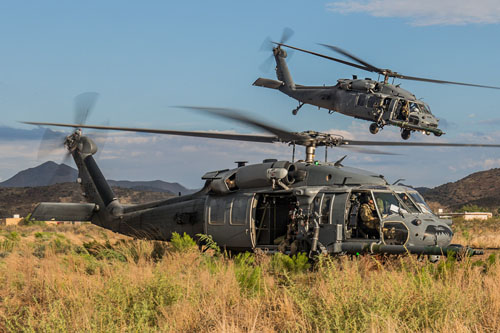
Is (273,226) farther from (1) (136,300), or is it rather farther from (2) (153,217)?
(1) (136,300)

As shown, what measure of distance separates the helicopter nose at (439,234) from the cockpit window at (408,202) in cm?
57

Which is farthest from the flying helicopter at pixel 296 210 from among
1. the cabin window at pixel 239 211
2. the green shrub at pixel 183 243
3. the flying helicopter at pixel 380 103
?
the flying helicopter at pixel 380 103

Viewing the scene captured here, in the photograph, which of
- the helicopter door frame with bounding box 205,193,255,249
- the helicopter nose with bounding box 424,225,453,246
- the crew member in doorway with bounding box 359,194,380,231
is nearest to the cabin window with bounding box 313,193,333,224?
the crew member in doorway with bounding box 359,194,380,231

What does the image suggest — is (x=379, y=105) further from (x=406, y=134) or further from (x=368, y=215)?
(x=368, y=215)

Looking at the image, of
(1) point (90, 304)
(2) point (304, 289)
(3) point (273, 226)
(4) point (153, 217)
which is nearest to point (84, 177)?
(4) point (153, 217)

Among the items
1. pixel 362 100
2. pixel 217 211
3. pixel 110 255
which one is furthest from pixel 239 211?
pixel 362 100

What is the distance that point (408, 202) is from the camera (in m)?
12.8

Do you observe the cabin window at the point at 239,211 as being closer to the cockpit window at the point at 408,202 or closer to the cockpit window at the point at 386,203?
the cockpit window at the point at 386,203

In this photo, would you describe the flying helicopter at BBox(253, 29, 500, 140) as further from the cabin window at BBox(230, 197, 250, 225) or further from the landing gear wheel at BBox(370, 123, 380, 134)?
the cabin window at BBox(230, 197, 250, 225)

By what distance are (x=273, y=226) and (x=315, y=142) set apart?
2.50 m

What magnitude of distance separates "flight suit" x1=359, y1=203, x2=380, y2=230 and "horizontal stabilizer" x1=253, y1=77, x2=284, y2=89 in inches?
922

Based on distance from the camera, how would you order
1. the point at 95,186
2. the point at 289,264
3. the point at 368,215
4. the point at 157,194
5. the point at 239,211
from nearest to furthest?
the point at 289,264 < the point at 368,215 < the point at 239,211 < the point at 95,186 < the point at 157,194

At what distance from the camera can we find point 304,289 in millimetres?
8320

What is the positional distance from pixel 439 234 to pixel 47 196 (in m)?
78.9
